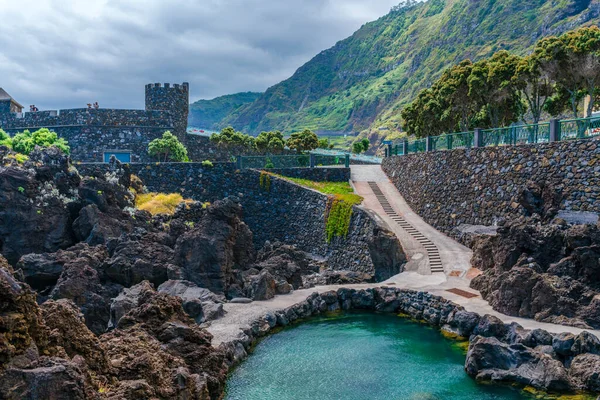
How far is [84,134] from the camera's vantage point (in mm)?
51219

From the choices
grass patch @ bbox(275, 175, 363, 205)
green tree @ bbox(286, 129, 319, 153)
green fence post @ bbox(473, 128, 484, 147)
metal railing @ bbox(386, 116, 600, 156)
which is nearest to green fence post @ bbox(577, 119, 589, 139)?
metal railing @ bbox(386, 116, 600, 156)

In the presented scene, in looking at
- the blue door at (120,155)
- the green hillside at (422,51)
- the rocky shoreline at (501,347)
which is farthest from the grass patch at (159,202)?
the green hillside at (422,51)

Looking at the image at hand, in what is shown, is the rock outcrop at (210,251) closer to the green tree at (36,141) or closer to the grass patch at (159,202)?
the grass patch at (159,202)

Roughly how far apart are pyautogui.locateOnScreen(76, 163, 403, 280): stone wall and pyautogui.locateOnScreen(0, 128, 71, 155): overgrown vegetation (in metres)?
8.28

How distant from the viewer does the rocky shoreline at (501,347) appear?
1457 centimetres

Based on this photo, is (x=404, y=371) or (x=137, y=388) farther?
(x=404, y=371)

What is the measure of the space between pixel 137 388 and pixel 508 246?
17015mm

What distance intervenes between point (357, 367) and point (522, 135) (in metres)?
16.4

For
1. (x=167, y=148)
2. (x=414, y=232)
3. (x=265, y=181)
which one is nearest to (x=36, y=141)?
(x=167, y=148)

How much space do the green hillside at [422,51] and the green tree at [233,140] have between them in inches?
2964

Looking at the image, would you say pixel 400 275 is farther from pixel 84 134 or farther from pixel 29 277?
pixel 84 134

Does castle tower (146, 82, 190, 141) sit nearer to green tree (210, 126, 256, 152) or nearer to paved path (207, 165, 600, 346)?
green tree (210, 126, 256, 152)

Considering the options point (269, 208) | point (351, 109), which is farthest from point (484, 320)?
point (351, 109)

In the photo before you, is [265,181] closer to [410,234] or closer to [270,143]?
[270,143]
